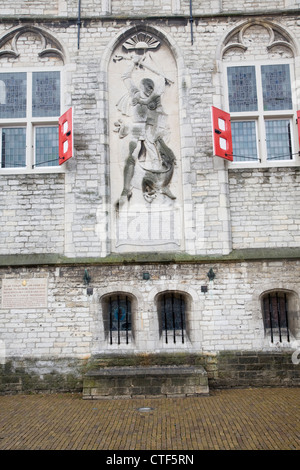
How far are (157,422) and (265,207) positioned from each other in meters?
5.79

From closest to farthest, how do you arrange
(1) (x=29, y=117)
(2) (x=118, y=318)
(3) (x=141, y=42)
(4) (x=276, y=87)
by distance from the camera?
(2) (x=118, y=318)
(1) (x=29, y=117)
(4) (x=276, y=87)
(3) (x=141, y=42)

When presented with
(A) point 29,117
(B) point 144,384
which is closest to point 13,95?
(A) point 29,117

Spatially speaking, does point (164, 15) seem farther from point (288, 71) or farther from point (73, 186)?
point (73, 186)

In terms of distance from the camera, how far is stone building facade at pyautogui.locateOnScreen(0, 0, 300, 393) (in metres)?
9.99

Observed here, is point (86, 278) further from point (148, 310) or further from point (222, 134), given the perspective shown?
point (222, 134)

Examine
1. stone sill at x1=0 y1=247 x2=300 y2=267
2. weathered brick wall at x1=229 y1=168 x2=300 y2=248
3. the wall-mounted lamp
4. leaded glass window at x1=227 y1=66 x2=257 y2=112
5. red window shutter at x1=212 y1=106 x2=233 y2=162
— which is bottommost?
the wall-mounted lamp

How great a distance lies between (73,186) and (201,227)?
3.30 m

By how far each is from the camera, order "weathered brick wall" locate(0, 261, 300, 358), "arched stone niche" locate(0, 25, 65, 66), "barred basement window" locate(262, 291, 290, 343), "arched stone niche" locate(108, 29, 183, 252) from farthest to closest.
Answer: "arched stone niche" locate(0, 25, 65, 66), "arched stone niche" locate(108, 29, 183, 252), "barred basement window" locate(262, 291, 290, 343), "weathered brick wall" locate(0, 261, 300, 358)

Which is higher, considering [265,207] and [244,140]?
[244,140]

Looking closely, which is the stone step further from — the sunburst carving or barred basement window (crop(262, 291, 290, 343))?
the sunburst carving

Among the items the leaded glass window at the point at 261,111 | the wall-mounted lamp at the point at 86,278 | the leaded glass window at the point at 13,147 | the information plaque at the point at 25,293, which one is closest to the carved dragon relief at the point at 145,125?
the leaded glass window at the point at 261,111

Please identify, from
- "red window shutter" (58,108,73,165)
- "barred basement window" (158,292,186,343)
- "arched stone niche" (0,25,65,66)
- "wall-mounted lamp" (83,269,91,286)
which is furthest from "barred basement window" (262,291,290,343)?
"arched stone niche" (0,25,65,66)

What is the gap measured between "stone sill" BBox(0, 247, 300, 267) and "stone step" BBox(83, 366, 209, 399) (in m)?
2.53

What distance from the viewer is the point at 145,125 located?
10961 mm
